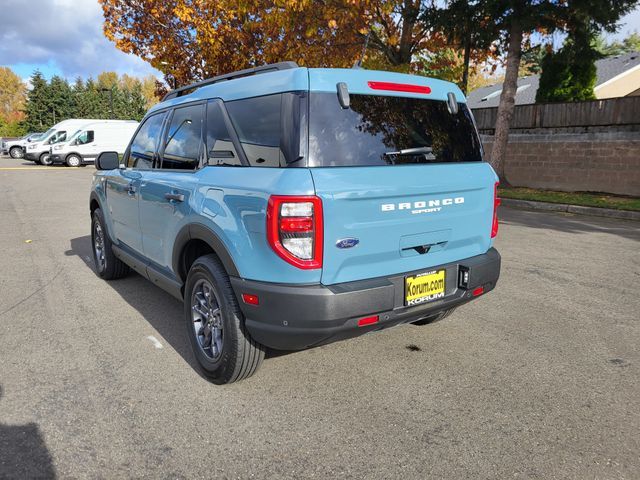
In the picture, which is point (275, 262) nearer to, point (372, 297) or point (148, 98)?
point (372, 297)

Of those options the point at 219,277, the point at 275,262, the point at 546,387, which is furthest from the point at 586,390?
the point at 219,277

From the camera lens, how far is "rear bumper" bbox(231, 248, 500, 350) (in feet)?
8.65

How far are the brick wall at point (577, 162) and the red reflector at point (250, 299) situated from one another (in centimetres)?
1381

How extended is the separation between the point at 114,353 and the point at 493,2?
1348 centimetres

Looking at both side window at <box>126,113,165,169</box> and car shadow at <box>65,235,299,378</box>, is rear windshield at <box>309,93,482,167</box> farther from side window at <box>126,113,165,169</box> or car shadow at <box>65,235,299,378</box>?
side window at <box>126,113,165,169</box>

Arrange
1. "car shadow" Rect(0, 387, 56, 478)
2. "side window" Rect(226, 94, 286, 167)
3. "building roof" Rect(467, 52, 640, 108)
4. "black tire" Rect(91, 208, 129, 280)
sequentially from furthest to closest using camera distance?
"building roof" Rect(467, 52, 640, 108), "black tire" Rect(91, 208, 129, 280), "side window" Rect(226, 94, 286, 167), "car shadow" Rect(0, 387, 56, 478)

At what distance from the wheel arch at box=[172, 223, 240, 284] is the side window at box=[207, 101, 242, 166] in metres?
0.45

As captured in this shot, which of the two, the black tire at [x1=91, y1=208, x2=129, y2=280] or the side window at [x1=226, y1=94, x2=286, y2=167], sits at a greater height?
the side window at [x1=226, y1=94, x2=286, y2=167]

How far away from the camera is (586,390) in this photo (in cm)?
310

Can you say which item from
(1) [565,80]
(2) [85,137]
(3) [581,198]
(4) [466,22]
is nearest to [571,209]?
(3) [581,198]

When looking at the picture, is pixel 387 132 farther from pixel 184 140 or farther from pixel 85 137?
pixel 85 137

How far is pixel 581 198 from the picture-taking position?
1261cm

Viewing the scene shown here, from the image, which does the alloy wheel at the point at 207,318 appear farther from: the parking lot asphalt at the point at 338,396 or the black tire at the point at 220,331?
the parking lot asphalt at the point at 338,396

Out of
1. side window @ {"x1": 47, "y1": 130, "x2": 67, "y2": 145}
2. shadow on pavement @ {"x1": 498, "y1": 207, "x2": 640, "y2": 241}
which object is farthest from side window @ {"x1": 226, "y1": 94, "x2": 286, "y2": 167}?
side window @ {"x1": 47, "y1": 130, "x2": 67, "y2": 145}
